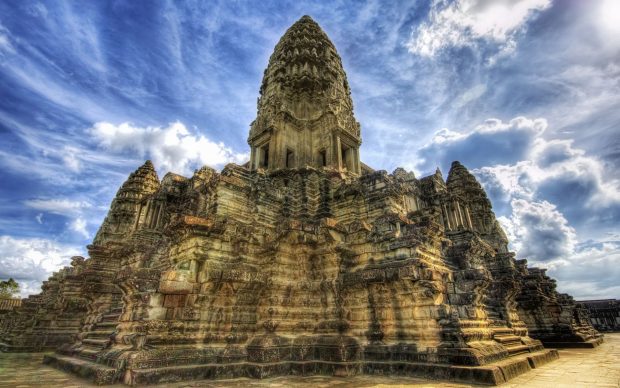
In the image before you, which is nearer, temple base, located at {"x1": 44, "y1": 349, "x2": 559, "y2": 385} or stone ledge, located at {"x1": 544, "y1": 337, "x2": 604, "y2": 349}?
temple base, located at {"x1": 44, "y1": 349, "x2": 559, "y2": 385}

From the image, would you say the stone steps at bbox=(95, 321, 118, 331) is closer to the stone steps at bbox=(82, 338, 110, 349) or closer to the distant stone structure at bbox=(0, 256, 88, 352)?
the stone steps at bbox=(82, 338, 110, 349)

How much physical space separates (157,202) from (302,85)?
49.5ft

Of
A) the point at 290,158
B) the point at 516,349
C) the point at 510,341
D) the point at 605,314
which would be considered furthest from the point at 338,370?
the point at 605,314

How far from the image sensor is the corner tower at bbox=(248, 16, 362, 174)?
18031 millimetres

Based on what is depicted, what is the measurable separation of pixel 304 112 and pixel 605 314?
128ft

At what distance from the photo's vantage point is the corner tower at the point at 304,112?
18.0 m

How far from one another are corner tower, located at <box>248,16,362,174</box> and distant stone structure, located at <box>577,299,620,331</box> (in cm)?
3444

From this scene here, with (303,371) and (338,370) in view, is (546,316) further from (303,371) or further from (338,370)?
(303,371)

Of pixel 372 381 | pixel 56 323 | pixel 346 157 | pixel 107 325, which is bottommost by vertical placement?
pixel 372 381

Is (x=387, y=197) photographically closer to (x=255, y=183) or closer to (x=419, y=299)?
(x=419, y=299)

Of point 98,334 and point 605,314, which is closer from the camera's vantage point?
point 98,334

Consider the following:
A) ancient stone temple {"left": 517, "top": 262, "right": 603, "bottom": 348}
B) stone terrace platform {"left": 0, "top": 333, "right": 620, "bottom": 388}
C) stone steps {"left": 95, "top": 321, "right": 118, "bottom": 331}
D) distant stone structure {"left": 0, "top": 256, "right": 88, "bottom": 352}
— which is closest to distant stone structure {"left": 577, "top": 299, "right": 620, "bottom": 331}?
ancient stone temple {"left": 517, "top": 262, "right": 603, "bottom": 348}

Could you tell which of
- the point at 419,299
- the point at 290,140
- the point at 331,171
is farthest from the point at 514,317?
the point at 290,140

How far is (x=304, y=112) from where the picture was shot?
19594 millimetres
